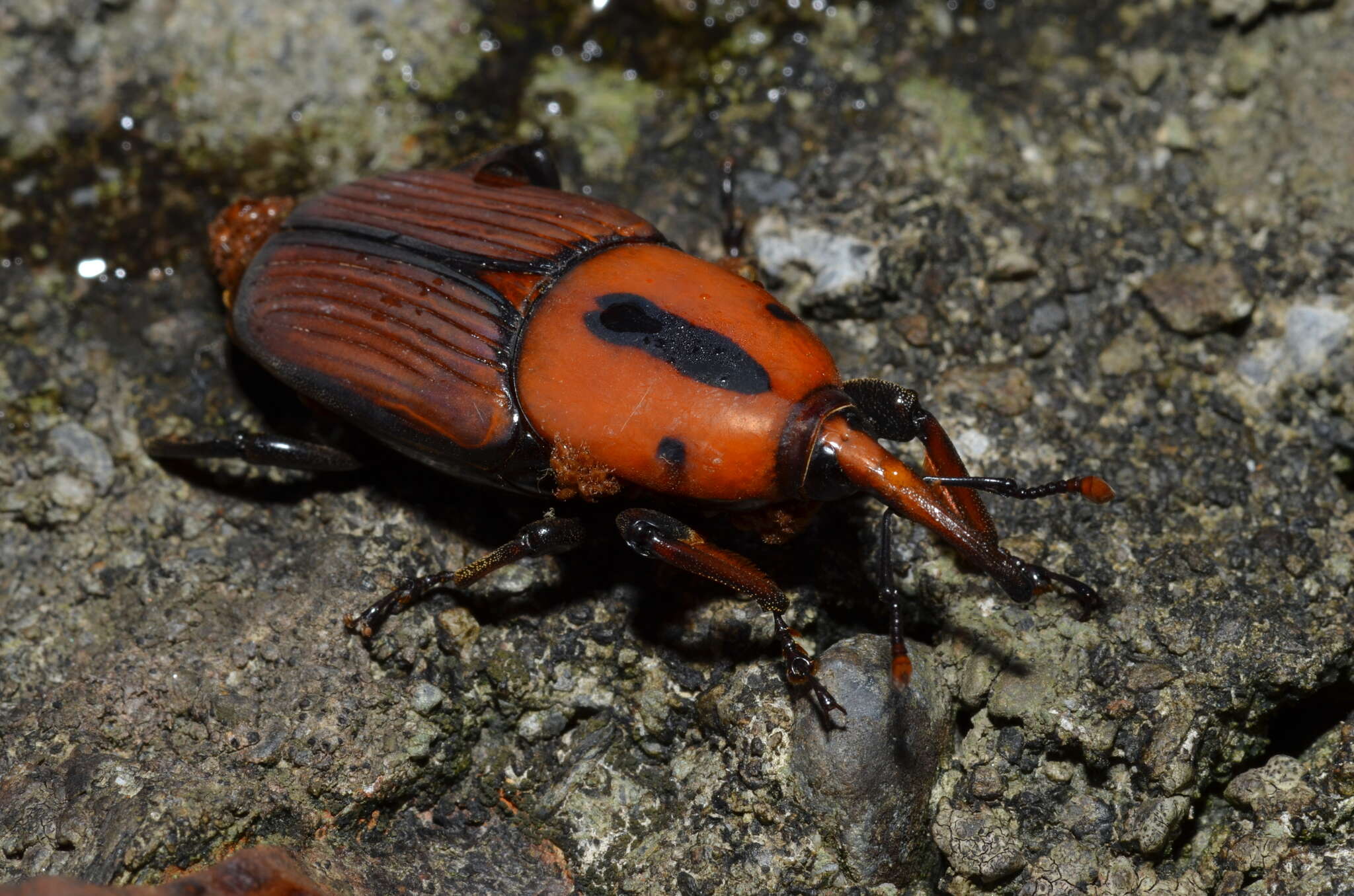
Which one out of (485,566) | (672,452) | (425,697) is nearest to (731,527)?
(672,452)

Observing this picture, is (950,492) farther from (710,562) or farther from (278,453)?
(278,453)

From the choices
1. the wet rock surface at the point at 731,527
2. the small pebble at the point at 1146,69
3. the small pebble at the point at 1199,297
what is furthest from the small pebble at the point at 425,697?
the small pebble at the point at 1146,69

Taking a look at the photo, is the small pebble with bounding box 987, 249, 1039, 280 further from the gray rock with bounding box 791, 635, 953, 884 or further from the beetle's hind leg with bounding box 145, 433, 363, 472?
the beetle's hind leg with bounding box 145, 433, 363, 472

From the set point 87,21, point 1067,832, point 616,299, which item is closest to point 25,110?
point 87,21

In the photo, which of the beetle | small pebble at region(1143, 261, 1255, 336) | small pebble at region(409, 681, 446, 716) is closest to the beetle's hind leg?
the beetle

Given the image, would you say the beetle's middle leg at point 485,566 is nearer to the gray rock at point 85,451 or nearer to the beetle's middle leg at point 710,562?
the beetle's middle leg at point 710,562

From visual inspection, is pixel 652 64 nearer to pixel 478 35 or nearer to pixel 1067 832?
pixel 478 35
